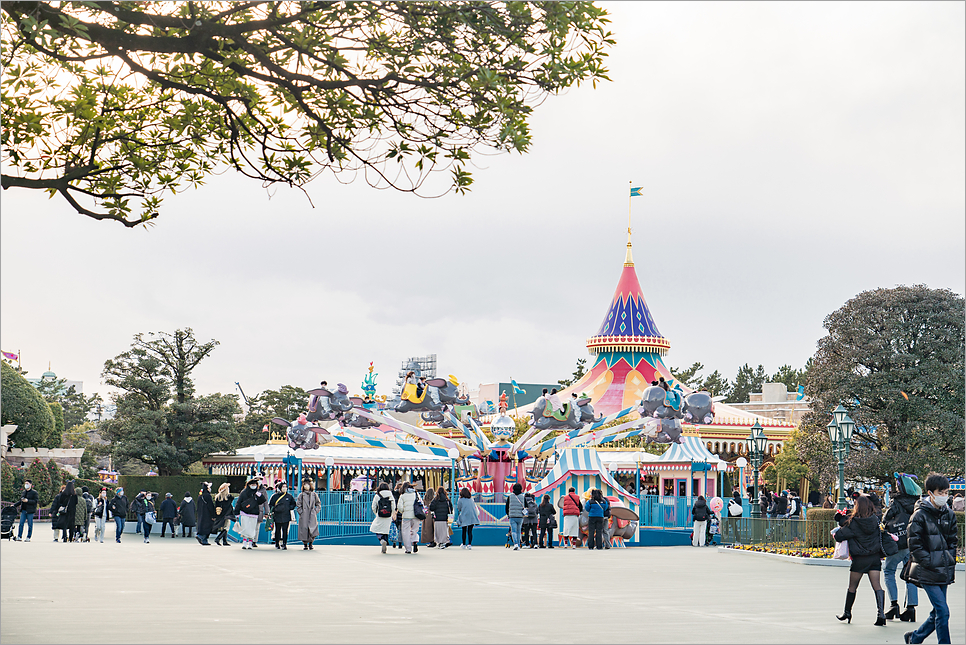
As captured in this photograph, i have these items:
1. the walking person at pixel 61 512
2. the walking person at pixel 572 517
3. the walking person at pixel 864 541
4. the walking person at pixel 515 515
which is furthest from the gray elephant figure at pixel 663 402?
the walking person at pixel 864 541

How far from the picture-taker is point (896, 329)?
102 feet

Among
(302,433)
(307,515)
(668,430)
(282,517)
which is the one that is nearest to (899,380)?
(668,430)

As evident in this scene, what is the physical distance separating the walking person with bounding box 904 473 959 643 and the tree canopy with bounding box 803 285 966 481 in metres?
21.4

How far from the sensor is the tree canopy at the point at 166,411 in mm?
43219

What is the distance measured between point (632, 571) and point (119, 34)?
12058mm

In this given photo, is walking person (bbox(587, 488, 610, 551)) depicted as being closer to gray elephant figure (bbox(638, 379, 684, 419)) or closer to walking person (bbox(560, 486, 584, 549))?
walking person (bbox(560, 486, 584, 549))

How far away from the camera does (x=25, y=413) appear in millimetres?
41812

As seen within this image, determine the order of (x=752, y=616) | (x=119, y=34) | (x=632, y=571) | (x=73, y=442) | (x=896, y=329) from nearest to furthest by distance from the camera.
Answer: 1. (x=119, y=34)
2. (x=752, y=616)
3. (x=632, y=571)
4. (x=896, y=329)
5. (x=73, y=442)

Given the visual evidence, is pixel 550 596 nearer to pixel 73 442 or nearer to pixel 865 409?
pixel 865 409

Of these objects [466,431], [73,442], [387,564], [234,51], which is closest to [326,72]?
[234,51]

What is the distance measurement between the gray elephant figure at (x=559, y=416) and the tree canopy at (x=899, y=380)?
22.9 feet

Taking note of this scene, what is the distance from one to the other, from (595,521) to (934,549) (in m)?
15.4

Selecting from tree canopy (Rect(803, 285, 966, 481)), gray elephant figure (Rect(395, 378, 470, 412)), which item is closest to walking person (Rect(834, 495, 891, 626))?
gray elephant figure (Rect(395, 378, 470, 412))

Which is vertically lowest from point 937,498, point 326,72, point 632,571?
point 632,571
